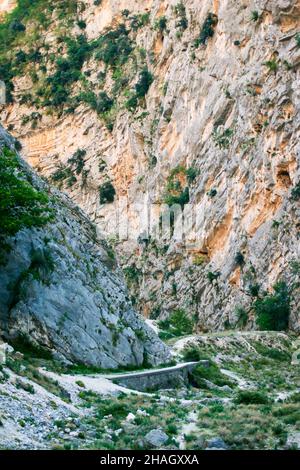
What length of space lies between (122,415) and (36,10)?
79.0 meters

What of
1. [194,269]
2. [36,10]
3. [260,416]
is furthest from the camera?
[36,10]

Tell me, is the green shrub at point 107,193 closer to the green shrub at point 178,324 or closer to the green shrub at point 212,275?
the green shrub at point 178,324

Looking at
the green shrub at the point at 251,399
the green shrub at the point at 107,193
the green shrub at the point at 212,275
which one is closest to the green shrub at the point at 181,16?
the green shrub at the point at 107,193

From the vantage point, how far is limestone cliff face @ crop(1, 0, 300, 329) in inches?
1935

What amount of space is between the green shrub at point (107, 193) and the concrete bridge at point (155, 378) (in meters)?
40.5

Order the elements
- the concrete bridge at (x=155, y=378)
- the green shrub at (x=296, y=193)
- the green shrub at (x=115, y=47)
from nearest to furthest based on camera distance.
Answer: the concrete bridge at (x=155, y=378)
the green shrub at (x=296, y=193)
the green shrub at (x=115, y=47)

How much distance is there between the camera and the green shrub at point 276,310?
4469cm

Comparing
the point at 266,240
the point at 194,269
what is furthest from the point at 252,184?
the point at 194,269

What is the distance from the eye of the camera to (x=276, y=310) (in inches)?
1756

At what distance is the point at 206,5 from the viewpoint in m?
62.2

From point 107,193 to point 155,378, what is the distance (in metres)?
44.3

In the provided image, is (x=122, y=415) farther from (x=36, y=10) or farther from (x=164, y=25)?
(x=36, y=10)

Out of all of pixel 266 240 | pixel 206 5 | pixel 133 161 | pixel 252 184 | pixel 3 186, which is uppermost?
pixel 206 5

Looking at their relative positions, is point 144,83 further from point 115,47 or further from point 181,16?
point 115,47
